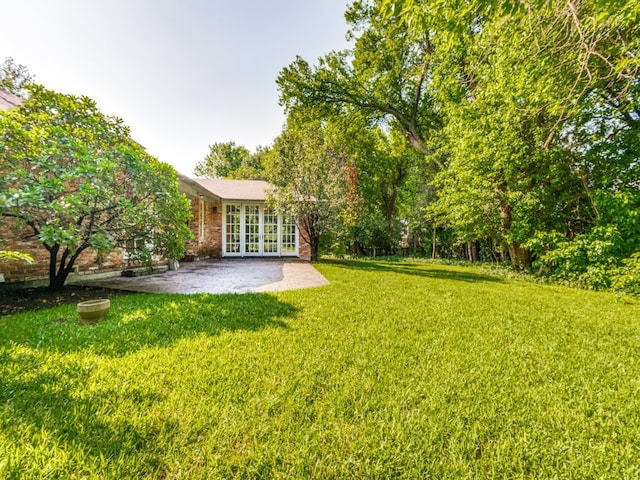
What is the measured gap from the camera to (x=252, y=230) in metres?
12.0

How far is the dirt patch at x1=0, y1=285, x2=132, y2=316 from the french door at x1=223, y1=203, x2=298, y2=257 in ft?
22.0

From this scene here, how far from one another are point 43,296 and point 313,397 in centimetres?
549

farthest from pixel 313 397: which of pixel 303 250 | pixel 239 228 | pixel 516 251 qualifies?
pixel 239 228

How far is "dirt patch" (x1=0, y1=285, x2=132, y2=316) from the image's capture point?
3895 millimetres

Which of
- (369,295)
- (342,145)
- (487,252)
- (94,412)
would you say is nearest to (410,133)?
(342,145)

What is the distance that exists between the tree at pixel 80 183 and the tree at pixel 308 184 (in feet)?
15.2

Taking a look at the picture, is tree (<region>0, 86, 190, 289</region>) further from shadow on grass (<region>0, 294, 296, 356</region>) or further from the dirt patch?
shadow on grass (<region>0, 294, 296, 356</region>)

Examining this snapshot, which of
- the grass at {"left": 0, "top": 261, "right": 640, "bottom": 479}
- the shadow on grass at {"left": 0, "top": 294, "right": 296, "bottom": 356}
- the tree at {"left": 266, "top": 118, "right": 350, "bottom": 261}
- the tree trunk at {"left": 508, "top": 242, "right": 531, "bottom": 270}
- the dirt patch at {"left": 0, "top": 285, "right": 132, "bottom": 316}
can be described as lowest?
the grass at {"left": 0, "top": 261, "right": 640, "bottom": 479}

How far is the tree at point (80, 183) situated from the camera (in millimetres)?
3520

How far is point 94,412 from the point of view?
5.37ft

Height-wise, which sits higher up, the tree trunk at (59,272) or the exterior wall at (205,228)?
the exterior wall at (205,228)

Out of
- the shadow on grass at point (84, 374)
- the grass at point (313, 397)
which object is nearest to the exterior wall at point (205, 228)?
the shadow on grass at point (84, 374)

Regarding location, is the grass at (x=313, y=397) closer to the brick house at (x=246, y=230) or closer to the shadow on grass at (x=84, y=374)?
the shadow on grass at (x=84, y=374)

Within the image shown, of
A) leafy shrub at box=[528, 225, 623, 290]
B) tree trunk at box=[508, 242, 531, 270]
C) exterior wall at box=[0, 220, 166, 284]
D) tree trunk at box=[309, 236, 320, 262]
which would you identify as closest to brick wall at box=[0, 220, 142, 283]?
exterior wall at box=[0, 220, 166, 284]
